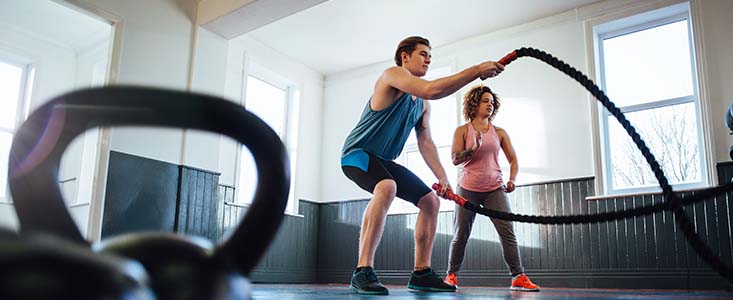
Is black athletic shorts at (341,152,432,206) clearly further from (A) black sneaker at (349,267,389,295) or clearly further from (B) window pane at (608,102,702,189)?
(B) window pane at (608,102,702,189)

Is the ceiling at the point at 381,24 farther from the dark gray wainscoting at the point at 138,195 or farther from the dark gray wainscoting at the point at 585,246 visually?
the dark gray wainscoting at the point at 138,195

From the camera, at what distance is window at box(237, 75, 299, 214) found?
6574 millimetres

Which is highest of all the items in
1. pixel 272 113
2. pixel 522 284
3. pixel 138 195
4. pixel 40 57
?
pixel 40 57

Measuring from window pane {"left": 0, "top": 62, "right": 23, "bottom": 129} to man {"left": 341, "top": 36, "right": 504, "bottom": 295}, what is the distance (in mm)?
4938

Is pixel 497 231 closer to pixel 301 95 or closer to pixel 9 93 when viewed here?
pixel 301 95

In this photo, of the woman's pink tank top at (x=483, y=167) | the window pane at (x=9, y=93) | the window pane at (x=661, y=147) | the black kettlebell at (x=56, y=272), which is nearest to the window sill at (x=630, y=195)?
the window pane at (x=661, y=147)

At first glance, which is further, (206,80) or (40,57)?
(40,57)

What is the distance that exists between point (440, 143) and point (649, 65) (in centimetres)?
229

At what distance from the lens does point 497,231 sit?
4121 millimetres

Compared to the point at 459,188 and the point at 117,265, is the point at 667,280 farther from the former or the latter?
the point at 117,265

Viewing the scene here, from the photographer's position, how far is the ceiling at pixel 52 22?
5629 mm

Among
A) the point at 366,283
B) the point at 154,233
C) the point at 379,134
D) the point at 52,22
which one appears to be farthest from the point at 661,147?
the point at 52,22

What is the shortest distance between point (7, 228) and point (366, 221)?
261 cm

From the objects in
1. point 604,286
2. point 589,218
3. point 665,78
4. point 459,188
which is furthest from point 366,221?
point 665,78
